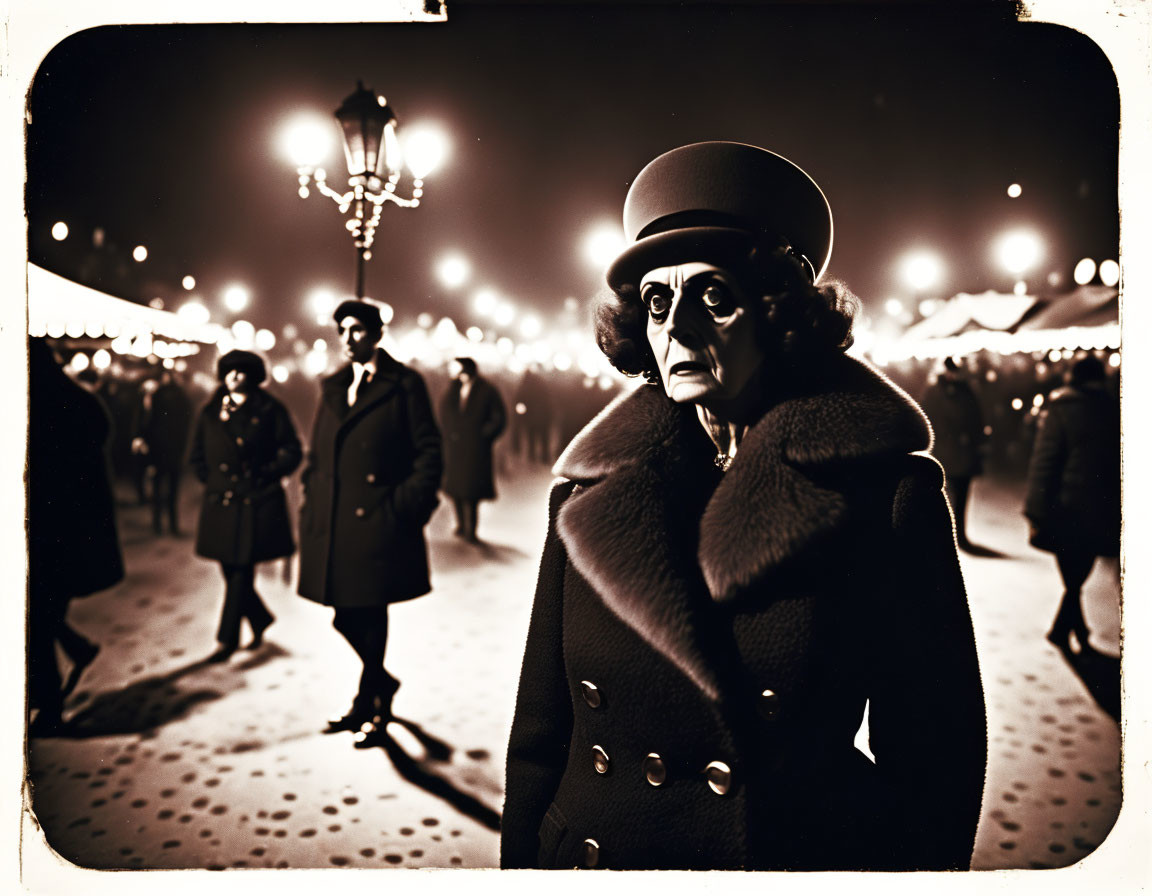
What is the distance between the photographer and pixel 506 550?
5.86 metres

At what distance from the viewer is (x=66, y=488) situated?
87.4 inches

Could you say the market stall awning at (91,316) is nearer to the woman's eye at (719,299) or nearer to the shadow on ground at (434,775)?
the shadow on ground at (434,775)

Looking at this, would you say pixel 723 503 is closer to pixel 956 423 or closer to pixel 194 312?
pixel 194 312

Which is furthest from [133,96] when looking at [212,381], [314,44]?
[212,381]

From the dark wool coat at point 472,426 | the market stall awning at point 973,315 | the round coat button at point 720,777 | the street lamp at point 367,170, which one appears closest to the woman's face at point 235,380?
the street lamp at point 367,170

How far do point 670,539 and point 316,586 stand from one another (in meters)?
1.97

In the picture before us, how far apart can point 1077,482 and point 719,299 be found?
1507 mm

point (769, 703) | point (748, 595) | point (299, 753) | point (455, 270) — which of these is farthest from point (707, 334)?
point (299, 753)

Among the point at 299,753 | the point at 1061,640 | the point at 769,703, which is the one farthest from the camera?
the point at 1061,640

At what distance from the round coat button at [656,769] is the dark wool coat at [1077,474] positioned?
1.49m

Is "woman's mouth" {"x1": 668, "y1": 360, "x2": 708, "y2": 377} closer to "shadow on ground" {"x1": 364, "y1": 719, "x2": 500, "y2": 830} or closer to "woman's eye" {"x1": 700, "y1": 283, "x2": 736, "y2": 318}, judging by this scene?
"woman's eye" {"x1": 700, "y1": 283, "x2": 736, "y2": 318}

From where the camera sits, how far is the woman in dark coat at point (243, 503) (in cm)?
304

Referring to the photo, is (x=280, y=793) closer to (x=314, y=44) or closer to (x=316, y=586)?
(x=316, y=586)

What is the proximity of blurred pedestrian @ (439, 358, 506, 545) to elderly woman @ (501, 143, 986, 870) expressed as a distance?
395 cm
